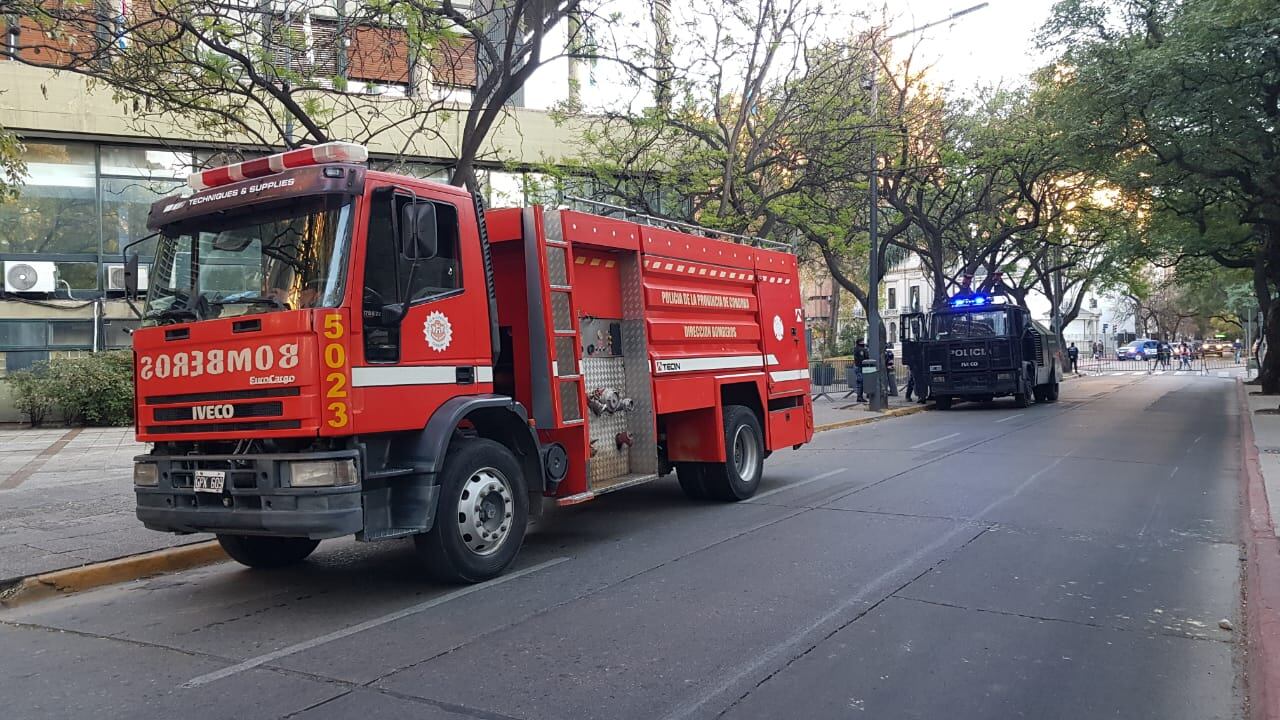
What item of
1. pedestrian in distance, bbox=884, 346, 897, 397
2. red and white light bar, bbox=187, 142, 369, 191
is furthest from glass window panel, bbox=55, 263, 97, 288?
pedestrian in distance, bbox=884, 346, 897, 397

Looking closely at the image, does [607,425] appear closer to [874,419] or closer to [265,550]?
[265,550]

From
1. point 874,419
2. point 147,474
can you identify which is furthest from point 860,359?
point 147,474

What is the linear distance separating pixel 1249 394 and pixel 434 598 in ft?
96.1

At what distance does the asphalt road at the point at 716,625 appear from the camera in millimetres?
4328

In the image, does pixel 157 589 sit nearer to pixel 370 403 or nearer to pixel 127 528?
pixel 127 528

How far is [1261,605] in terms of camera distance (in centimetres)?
549

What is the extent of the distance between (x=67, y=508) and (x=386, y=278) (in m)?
5.89

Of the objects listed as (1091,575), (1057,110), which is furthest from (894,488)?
(1057,110)

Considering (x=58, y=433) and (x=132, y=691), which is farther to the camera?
(x=58, y=433)

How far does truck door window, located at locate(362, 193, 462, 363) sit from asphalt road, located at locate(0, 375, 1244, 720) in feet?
5.83

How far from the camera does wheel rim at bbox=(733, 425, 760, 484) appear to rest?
395 inches

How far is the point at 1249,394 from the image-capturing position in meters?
27.5

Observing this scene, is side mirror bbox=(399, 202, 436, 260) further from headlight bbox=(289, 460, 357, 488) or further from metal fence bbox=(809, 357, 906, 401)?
metal fence bbox=(809, 357, 906, 401)

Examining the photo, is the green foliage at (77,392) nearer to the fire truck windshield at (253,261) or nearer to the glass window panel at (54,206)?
the glass window panel at (54,206)
